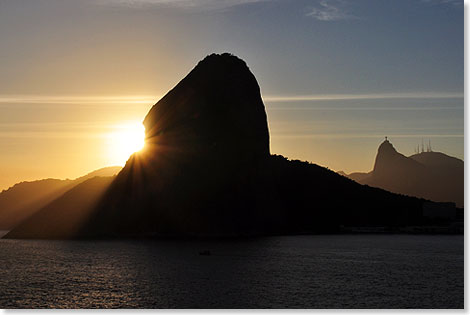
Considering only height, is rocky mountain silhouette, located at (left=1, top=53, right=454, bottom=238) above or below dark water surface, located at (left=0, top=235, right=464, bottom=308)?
above

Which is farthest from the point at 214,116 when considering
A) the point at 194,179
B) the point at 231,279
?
the point at 231,279

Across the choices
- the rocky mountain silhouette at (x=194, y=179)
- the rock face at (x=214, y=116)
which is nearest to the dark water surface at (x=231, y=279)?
the rocky mountain silhouette at (x=194, y=179)

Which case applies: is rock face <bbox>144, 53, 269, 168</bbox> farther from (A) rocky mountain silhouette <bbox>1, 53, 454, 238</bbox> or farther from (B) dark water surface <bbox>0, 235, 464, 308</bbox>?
(B) dark water surface <bbox>0, 235, 464, 308</bbox>

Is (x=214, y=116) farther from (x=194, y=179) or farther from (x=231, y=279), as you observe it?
(x=231, y=279)

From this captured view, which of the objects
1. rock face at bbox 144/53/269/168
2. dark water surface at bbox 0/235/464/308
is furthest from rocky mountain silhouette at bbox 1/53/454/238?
dark water surface at bbox 0/235/464/308

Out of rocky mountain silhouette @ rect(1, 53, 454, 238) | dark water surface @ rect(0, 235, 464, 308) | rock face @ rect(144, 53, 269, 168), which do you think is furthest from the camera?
rock face @ rect(144, 53, 269, 168)
